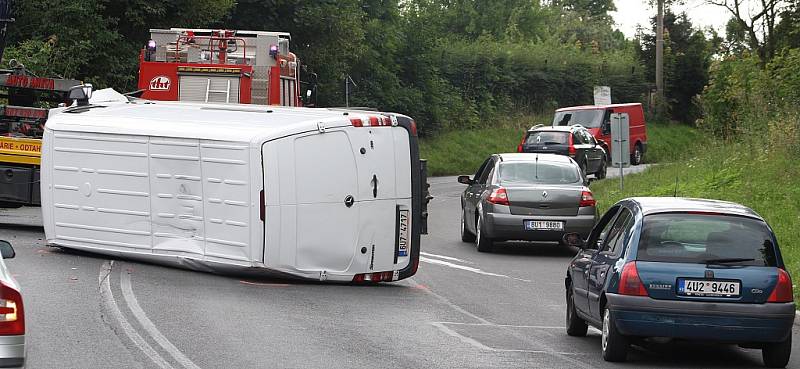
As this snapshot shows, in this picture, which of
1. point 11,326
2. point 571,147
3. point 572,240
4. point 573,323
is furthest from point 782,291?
point 571,147

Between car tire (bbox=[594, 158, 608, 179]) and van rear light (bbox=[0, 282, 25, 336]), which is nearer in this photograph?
van rear light (bbox=[0, 282, 25, 336])

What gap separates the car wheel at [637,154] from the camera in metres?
51.4

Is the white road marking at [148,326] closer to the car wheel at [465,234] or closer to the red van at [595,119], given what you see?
the car wheel at [465,234]

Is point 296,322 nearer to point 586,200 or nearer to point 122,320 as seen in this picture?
point 122,320

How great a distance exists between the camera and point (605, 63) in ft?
223

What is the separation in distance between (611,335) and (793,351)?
2.13 m

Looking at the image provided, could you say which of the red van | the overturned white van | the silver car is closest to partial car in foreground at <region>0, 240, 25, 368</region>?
the overturned white van

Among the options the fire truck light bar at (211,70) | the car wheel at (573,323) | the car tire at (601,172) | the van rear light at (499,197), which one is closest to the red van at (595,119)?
the car tire at (601,172)

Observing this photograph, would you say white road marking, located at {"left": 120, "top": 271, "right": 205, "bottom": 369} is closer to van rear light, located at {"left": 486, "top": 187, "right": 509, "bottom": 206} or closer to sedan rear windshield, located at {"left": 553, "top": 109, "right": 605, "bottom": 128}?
van rear light, located at {"left": 486, "top": 187, "right": 509, "bottom": 206}

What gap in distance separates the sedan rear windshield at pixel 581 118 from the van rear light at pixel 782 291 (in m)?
37.3

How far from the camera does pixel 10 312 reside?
7.46 metres

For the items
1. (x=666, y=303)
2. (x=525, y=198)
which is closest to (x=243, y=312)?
(x=666, y=303)

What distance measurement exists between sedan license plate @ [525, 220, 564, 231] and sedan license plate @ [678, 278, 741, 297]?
10302 millimetres

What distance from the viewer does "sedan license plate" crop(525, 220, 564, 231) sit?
21406mm
